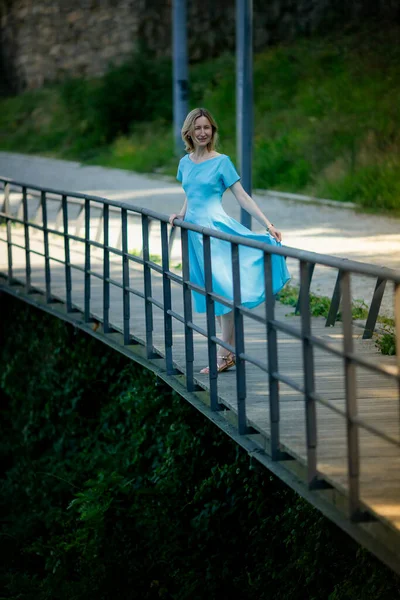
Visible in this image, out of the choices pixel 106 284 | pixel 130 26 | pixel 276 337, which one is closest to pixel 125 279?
pixel 106 284

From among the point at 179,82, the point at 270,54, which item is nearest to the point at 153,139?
the point at 179,82

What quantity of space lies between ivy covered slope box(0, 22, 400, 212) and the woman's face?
927 cm

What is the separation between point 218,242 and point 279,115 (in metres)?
16.8

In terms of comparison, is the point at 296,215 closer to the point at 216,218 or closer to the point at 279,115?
the point at 279,115

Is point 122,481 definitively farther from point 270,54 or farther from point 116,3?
point 116,3

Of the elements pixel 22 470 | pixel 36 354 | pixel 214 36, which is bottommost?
pixel 22 470

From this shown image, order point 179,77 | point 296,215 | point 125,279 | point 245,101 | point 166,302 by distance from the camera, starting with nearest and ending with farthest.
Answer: point 166,302 → point 125,279 → point 245,101 → point 296,215 → point 179,77

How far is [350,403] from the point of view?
4.48 metres

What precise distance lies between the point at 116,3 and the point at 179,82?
11486mm

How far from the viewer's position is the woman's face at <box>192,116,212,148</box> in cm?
Answer: 659

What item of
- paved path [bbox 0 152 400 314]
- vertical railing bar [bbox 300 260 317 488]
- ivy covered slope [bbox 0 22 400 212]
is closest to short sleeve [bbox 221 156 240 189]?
vertical railing bar [bbox 300 260 317 488]

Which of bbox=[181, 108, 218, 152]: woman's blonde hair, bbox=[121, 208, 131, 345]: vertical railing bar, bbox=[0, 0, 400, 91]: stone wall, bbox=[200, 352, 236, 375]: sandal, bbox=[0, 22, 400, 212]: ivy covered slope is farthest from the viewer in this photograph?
bbox=[0, 0, 400, 91]: stone wall

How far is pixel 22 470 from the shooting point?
1132cm

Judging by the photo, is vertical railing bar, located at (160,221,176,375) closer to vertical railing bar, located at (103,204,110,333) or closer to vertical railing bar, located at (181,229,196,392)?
vertical railing bar, located at (181,229,196,392)
